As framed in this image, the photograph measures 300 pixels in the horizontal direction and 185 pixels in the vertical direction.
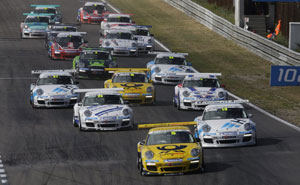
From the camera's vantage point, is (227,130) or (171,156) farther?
(227,130)

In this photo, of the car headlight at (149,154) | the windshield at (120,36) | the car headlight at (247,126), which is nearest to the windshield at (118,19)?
the windshield at (120,36)

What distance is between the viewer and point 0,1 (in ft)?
230

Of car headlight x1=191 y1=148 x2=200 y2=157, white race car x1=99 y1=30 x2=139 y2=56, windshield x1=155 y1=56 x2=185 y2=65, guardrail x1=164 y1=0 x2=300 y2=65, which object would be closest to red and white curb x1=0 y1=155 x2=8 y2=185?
car headlight x1=191 y1=148 x2=200 y2=157

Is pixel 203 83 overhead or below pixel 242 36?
overhead

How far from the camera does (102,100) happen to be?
2595 cm

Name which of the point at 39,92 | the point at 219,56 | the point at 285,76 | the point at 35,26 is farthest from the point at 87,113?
the point at 35,26

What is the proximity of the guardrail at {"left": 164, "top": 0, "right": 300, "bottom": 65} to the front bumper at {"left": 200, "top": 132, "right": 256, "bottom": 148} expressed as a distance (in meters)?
16.3

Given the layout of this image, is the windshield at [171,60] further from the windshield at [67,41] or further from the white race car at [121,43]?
the windshield at [67,41]

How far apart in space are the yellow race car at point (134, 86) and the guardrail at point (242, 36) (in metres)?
10.2

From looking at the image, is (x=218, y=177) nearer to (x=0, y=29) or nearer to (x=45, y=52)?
(x=45, y=52)

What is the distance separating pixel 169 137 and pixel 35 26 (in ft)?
103

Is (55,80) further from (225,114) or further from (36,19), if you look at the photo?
(36,19)

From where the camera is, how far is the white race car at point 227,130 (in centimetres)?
2191

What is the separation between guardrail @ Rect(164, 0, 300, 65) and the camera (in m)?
39.8
